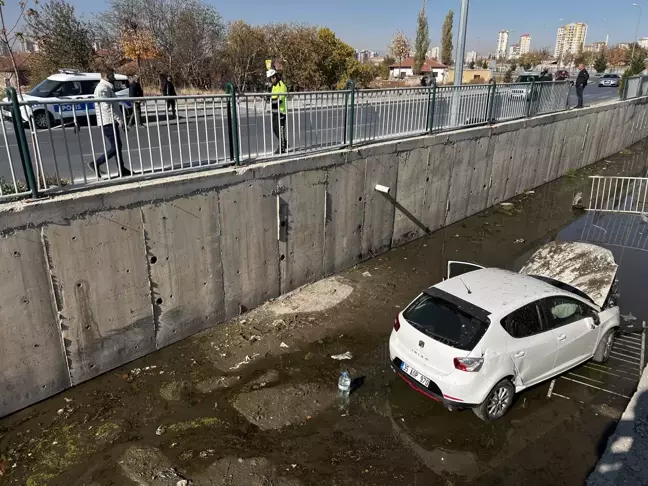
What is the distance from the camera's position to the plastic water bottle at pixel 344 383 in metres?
5.77

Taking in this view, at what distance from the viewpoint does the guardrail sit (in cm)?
537

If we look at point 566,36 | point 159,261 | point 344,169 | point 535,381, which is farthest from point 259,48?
point 566,36

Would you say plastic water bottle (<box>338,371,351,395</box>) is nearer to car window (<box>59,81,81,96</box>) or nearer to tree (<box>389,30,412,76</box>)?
car window (<box>59,81,81,96</box>)

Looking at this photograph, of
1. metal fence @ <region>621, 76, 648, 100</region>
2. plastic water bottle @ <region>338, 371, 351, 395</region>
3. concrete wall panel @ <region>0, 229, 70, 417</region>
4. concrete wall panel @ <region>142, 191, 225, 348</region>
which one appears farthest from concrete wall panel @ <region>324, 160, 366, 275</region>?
metal fence @ <region>621, 76, 648, 100</region>

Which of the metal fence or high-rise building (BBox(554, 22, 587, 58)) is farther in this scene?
high-rise building (BBox(554, 22, 587, 58))

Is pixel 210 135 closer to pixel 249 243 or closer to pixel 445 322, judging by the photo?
pixel 249 243

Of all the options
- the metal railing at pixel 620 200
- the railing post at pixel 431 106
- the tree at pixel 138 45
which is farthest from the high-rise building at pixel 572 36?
the railing post at pixel 431 106

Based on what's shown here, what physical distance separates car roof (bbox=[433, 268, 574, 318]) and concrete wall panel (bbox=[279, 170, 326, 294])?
3239 millimetres

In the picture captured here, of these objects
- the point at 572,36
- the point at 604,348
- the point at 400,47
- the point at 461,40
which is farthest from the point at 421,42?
the point at 572,36

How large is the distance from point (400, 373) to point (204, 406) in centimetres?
243

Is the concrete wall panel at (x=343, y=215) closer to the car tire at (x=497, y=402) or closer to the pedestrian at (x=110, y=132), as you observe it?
the pedestrian at (x=110, y=132)

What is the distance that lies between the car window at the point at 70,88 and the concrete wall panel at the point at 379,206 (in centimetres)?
1163

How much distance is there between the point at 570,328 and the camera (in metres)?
5.79

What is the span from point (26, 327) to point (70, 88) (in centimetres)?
1282
